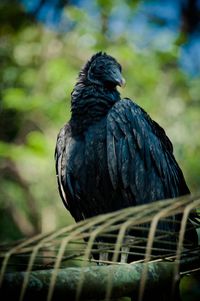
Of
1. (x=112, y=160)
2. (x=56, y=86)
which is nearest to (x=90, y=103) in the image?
(x=112, y=160)

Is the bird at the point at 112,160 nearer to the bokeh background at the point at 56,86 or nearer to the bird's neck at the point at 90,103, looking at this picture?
the bird's neck at the point at 90,103

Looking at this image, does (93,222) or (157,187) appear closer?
(93,222)

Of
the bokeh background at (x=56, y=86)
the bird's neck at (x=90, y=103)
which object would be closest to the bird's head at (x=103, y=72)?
the bird's neck at (x=90, y=103)

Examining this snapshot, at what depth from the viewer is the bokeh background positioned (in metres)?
8.09

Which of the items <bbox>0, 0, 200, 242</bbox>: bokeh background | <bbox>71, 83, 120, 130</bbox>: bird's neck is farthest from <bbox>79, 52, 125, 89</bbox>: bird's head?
<bbox>0, 0, 200, 242</bbox>: bokeh background

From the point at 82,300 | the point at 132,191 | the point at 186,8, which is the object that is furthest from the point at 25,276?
the point at 186,8

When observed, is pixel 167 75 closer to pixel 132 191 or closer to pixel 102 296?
pixel 132 191

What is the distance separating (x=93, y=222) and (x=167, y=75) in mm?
8282

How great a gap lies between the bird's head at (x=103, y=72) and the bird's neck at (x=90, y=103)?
0.08m

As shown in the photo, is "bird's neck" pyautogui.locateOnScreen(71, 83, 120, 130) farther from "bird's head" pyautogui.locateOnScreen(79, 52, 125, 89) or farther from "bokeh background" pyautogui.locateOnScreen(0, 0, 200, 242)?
"bokeh background" pyautogui.locateOnScreen(0, 0, 200, 242)

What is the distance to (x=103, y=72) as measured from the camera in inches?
182

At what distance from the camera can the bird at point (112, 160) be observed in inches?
157

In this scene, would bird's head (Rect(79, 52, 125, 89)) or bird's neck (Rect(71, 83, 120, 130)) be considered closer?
bird's neck (Rect(71, 83, 120, 130))

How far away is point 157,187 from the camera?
4.10m
